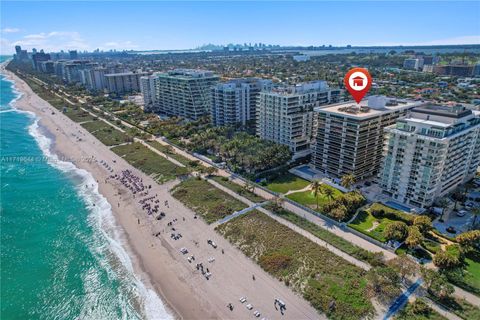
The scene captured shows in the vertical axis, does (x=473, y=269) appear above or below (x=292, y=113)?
below

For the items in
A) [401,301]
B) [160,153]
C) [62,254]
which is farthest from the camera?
[160,153]

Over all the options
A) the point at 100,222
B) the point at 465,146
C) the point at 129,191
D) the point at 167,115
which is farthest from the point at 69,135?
the point at 465,146

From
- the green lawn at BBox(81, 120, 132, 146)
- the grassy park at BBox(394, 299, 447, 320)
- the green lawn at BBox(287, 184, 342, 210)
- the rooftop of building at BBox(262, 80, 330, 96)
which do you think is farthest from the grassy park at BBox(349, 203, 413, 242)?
the green lawn at BBox(81, 120, 132, 146)

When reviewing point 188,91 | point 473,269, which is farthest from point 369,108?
point 188,91

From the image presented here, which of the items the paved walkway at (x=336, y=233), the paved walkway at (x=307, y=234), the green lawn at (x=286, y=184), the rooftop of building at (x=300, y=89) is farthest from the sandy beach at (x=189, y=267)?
the rooftop of building at (x=300, y=89)

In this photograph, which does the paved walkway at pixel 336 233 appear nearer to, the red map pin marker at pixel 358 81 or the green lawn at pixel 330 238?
the green lawn at pixel 330 238

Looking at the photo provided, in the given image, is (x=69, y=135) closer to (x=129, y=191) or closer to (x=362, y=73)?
(x=129, y=191)

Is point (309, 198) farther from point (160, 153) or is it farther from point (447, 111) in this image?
point (160, 153)
